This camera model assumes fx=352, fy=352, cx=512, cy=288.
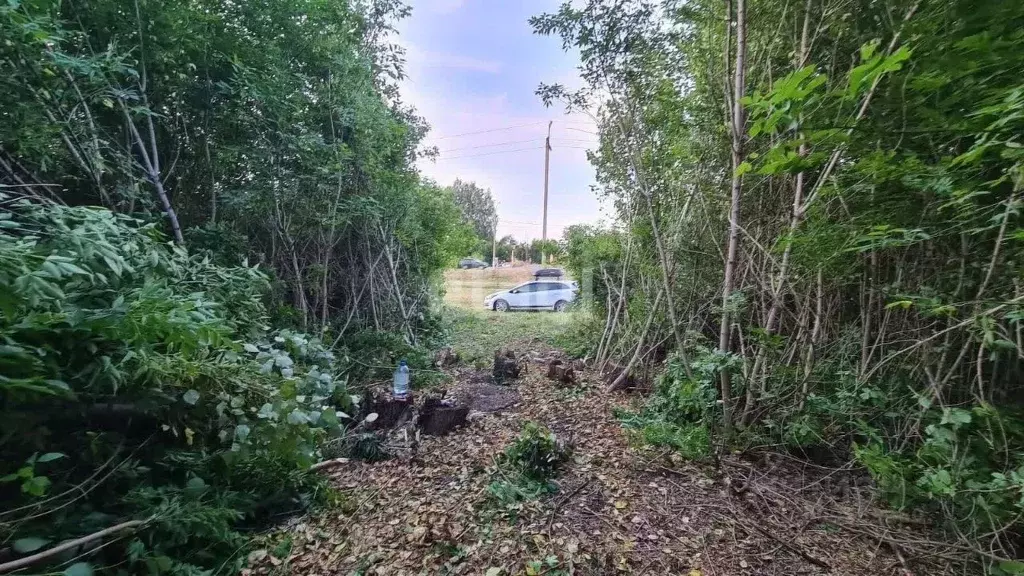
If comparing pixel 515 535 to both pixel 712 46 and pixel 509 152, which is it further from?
pixel 509 152

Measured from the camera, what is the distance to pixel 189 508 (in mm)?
1438

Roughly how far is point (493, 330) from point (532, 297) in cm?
295

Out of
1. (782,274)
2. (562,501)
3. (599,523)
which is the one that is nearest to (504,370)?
(562,501)

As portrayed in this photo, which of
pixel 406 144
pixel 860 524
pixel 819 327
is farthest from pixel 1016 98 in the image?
pixel 406 144

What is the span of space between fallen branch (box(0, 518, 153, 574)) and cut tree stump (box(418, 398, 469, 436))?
1715 millimetres

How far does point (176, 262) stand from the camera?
208cm

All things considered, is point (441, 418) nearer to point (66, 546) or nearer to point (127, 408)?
point (127, 408)

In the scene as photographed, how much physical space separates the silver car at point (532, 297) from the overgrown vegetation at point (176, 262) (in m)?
5.89

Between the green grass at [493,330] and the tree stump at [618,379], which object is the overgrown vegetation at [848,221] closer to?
the tree stump at [618,379]

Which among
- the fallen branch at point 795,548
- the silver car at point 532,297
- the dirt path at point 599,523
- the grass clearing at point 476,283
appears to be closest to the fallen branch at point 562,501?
the dirt path at point 599,523

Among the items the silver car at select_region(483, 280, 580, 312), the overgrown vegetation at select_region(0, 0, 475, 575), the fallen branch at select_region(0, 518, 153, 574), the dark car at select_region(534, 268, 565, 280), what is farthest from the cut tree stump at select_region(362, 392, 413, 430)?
the silver car at select_region(483, 280, 580, 312)

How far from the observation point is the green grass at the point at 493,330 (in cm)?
560

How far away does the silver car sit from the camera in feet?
32.2

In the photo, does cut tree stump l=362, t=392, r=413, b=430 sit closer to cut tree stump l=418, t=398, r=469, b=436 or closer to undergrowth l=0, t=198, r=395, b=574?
cut tree stump l=418, t=398, r=469, b=436
